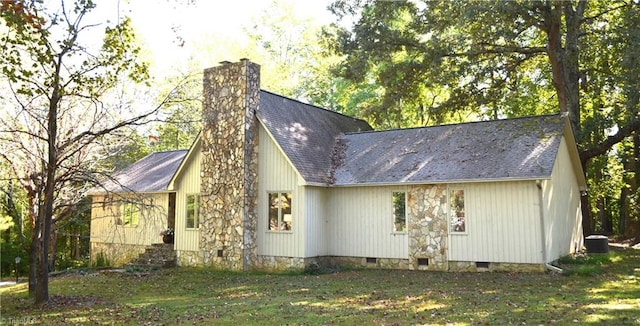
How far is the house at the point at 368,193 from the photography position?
14.5 m

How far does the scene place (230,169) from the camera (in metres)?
16.9

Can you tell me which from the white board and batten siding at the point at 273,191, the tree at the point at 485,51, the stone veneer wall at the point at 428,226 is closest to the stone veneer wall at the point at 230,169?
the white board and batten siding at the point at 273,191

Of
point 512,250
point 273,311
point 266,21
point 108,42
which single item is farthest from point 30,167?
point 266,21

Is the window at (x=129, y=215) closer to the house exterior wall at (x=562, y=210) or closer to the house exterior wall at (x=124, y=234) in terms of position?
the house exterior wall at (x=124, y=234)

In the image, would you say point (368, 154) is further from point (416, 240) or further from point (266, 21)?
point (266, 21)

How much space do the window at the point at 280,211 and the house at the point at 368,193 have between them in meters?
0.04

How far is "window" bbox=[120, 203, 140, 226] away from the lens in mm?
21031

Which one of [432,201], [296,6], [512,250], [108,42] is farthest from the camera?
[296,6]

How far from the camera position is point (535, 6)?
667 inches

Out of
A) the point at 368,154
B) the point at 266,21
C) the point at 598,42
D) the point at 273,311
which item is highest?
the point at 266,21

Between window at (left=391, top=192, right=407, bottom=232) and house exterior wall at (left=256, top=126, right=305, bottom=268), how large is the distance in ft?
9.51

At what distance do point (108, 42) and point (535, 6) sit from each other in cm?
1375

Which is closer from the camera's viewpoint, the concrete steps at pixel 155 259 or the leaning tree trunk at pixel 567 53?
the leaning tree trunk at pixel 567 53

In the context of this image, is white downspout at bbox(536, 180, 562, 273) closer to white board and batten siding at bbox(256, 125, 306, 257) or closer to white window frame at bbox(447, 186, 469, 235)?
white window frame at bbox(447, 186, 469, 235)
